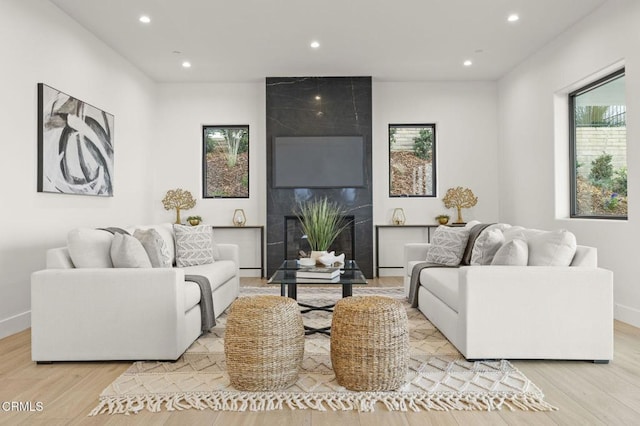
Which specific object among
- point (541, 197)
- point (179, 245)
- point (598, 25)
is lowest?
point (179, 245)

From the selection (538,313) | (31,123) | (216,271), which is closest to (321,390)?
(538,313)

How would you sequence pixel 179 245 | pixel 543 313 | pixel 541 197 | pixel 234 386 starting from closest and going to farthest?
pixel 234 386, pixel 543 313, pixel 179 245, pixel 541 197

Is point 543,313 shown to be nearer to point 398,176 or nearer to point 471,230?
point 471,230

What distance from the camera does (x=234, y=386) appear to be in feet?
8.13

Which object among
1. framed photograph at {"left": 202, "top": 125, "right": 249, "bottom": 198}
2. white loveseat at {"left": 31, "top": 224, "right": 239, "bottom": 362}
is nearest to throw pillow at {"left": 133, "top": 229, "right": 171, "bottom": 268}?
white loveseat at {"left": 31, "top": 224, "right": 239, "bottom": 362}

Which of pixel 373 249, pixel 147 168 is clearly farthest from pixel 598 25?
pixel 147 168

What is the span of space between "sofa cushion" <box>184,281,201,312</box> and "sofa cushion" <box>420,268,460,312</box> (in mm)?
1775

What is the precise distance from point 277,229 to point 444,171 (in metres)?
2.62

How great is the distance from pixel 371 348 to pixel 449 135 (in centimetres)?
529

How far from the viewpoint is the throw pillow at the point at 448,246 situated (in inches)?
171

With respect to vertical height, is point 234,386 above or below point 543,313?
below

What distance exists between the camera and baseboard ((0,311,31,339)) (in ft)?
11.9

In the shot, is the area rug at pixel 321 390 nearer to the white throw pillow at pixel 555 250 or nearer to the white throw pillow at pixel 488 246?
the white throw pillow at pixel 555 250

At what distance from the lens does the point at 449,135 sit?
7062mm
